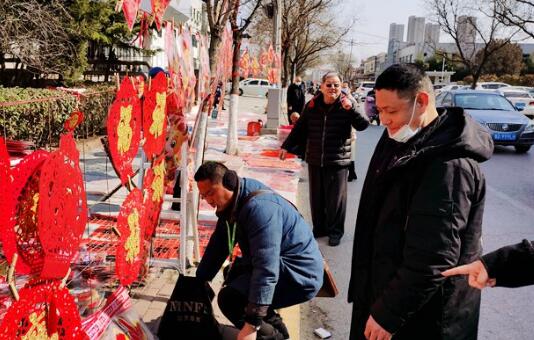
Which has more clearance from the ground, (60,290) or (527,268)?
(527,268)

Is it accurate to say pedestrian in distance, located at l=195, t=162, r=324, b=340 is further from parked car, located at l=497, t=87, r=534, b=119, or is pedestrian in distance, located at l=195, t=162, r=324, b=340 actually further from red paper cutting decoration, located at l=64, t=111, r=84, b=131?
parked car, located at l=497, t=87, r=534, b=119

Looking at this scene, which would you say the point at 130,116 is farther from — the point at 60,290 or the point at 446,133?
the point at 446,133

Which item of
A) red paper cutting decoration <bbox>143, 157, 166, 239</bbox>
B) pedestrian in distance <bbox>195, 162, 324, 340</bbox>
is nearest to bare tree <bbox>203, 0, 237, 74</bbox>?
red paper cutting decoration <bbox>143, 157, 166, 239</bbox>

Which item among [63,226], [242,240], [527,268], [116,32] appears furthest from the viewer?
[116,32]

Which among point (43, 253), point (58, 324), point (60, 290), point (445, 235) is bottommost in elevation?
point (58, 324)

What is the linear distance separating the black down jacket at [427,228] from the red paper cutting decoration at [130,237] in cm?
148

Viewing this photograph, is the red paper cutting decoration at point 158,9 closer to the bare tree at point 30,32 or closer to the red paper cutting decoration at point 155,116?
the red paper cutting decoration at point 155,116

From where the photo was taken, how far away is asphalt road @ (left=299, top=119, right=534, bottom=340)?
12.1ft

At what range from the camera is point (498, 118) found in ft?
38.1

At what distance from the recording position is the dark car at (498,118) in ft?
37.5

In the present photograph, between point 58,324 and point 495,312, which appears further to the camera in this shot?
point 495,312

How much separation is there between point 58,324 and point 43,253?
342 millimetres

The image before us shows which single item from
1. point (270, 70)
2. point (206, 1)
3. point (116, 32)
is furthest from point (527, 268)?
point (270, 70)

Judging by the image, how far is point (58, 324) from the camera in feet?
6.82
